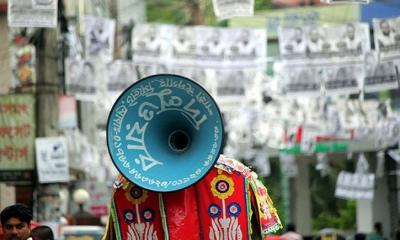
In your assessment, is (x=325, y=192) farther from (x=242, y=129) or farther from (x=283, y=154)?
(x=242, y=129)

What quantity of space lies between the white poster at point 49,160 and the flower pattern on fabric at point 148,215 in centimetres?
1229

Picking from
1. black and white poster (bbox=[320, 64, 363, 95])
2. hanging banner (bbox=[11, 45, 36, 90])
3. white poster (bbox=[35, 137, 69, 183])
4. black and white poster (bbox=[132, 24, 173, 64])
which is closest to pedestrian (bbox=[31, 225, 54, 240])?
white poster (bbox=[35, 137, 69, 183])

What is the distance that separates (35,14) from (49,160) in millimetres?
5003

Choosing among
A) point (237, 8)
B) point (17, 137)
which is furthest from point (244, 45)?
point (17, 137)

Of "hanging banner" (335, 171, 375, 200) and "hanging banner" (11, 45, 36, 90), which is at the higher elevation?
"hanging banner" (11, 45, 36, 90)

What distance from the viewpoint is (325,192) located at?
52.8 m

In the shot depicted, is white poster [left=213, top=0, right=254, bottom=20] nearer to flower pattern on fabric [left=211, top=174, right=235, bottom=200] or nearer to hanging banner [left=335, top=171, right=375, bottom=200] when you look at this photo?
flower pattern on fabric [left=211, top=174, right=235, bottom=200]

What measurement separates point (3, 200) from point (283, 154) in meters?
13.6

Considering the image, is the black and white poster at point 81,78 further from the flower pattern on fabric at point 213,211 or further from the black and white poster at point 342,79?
the flower pattern on fabric at point 213,211

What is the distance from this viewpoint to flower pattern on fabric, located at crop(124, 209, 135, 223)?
6.92 metres

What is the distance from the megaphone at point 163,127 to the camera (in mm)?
6766

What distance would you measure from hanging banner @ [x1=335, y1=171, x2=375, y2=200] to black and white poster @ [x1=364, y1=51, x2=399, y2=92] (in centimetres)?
902

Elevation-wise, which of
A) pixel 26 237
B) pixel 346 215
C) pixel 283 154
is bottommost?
pixel 346 215

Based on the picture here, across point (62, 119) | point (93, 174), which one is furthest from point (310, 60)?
point (93, 174)
